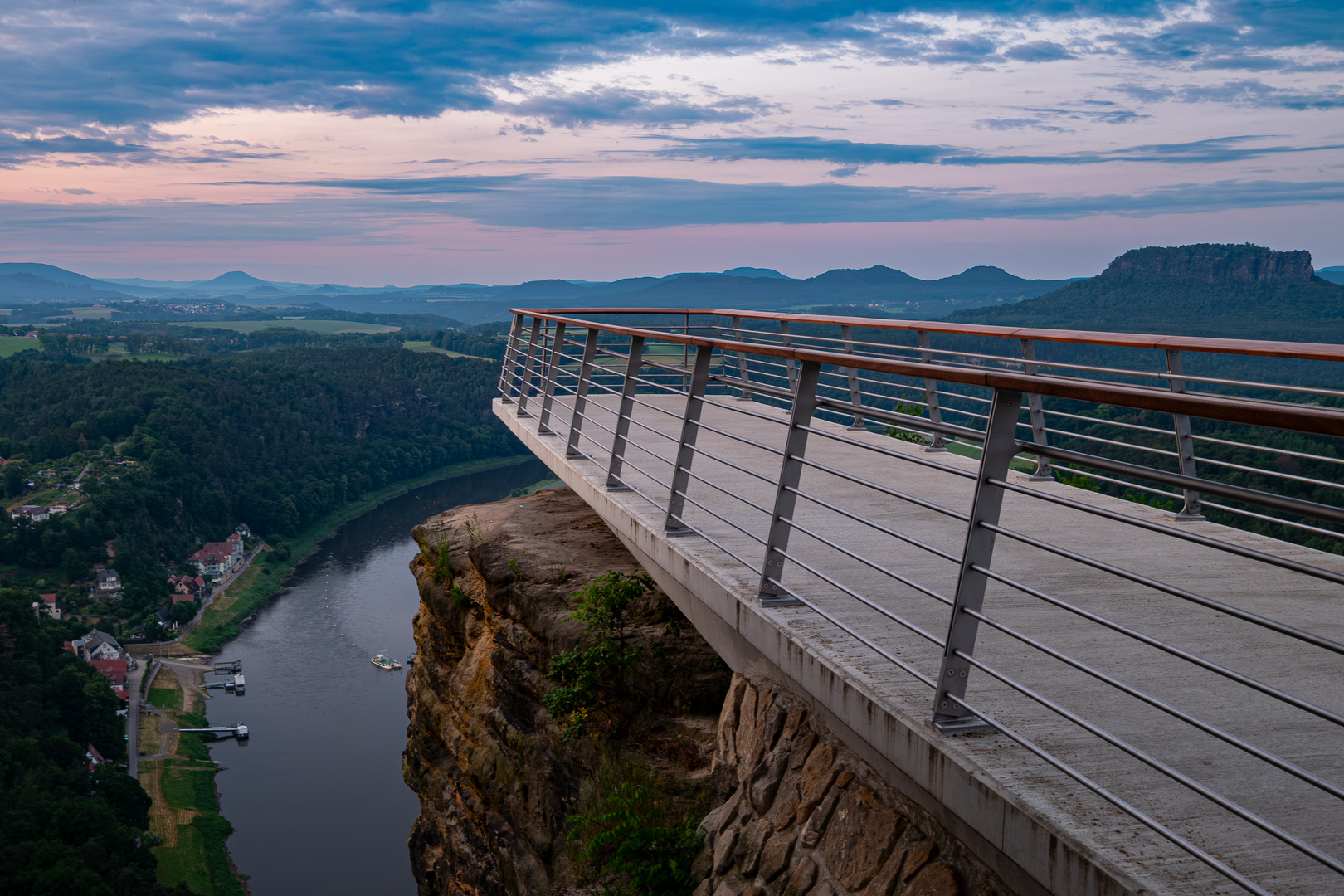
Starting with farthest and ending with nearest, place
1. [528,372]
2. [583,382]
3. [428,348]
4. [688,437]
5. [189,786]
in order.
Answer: [428,348], [189,786], [528,372], [583,382], [688,437]

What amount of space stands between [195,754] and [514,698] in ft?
160

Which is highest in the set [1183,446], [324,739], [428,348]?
[1183,446]

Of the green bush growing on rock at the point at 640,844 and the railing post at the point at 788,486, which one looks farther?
the green bush growing on rock at the point at 640,844

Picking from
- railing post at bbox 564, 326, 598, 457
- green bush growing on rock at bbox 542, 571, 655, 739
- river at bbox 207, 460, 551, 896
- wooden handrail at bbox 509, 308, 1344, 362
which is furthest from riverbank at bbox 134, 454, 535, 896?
wooden handrail at bbox 509, 308, 1344, 362

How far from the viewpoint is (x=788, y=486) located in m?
3.99

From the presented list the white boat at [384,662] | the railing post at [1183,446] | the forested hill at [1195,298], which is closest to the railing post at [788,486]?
the railing post at [1183,446]

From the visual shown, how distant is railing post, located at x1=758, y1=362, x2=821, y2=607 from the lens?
3.94 meters

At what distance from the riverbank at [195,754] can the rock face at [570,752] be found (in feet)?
107

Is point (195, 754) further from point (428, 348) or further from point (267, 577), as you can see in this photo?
point (428, 348)

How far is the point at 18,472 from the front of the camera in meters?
86.1

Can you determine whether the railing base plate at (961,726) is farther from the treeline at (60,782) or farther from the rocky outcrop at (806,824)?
the treeline at (60,782)

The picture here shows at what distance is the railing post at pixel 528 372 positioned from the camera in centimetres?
1057

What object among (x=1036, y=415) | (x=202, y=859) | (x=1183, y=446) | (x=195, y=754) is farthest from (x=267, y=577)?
(x=1183, y=446)

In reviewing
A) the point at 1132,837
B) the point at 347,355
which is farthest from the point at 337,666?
the point at 347,355
